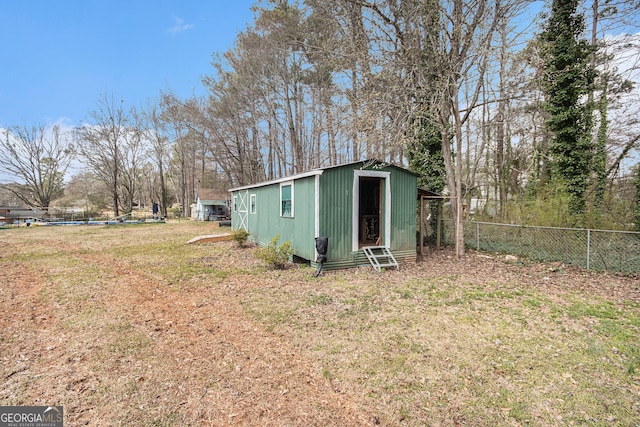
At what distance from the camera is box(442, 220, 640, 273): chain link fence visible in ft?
20.7

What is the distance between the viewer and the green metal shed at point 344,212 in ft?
22.1

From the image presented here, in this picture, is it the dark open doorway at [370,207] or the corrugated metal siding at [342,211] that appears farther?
the dark open doorway at [370,207]

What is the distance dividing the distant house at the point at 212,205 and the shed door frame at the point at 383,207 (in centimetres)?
1986

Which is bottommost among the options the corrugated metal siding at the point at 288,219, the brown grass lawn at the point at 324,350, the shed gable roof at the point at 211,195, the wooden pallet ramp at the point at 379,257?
→ the brown grass lawn at the point at 324,350

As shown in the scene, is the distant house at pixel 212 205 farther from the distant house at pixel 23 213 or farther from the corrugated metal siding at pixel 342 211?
the corrugated metal siding at pixel 342 211

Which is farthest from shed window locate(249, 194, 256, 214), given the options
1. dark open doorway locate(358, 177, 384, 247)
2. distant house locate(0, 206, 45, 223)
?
distant house locate(0, 206, 45, 223)

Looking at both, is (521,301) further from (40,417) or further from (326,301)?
(40,417)

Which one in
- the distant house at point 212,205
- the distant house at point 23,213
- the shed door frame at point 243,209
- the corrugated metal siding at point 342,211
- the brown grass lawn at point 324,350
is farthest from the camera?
the distant house at point 212,205

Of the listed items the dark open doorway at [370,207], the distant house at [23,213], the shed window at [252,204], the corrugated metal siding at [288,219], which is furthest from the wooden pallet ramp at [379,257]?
the distant house at [23,213]

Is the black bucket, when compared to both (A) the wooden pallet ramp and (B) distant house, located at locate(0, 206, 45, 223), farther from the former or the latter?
(B) distant house, located at locate(0, 206, 45, 223)

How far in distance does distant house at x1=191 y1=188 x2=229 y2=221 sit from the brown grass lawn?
18961 mm

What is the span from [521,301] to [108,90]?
3285cm

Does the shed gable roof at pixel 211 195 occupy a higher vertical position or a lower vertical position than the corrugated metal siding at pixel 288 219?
higher

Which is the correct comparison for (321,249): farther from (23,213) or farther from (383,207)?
(23,213)
